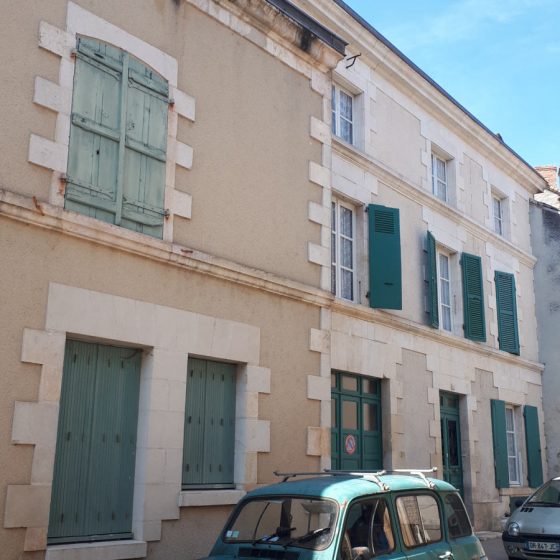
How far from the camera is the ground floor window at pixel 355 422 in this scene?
417 inches

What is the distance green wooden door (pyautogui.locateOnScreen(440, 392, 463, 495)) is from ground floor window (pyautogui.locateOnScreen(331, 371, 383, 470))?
7.24 ft

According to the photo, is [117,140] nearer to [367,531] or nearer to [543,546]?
[367,531]

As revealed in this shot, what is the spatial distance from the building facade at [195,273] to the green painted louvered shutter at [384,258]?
0.12 feet

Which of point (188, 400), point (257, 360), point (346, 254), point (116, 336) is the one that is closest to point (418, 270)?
point (346, 254)

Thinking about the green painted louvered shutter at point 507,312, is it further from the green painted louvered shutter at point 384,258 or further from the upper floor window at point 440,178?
the green painted louvered shutter at point 384,258

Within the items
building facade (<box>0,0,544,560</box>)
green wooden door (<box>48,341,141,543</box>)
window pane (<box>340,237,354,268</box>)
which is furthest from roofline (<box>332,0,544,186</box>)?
green wooden door (<box>48,341,141,543</box>)

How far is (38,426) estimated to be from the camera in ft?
21.2

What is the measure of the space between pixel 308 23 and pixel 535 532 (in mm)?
7370

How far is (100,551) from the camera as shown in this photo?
6.72m

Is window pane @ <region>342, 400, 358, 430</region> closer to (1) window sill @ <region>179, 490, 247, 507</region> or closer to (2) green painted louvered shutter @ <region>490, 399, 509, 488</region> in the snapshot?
(1) window sill @ <region>179, 490, 247, 507</region>

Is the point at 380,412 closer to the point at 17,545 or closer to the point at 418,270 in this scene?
the point at 418,270

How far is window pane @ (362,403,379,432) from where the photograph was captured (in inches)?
445

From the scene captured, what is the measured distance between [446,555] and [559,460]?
39.1ft

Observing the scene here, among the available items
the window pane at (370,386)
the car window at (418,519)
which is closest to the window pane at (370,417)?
the window pane at (370,386)
